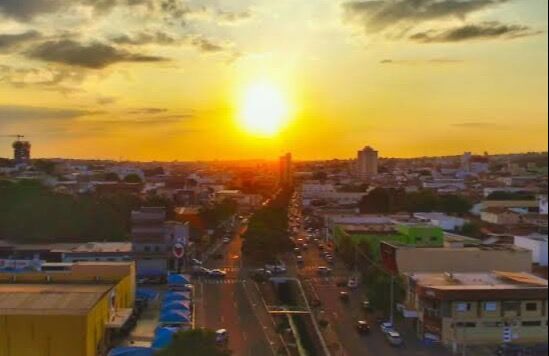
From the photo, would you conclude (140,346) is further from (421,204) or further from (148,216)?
(421,204)

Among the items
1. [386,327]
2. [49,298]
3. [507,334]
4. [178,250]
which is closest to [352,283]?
[386,327]

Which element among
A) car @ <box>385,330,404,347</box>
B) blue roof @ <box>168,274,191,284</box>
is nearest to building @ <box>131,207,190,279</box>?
blue roof @ <box>168,274,191,284</box>

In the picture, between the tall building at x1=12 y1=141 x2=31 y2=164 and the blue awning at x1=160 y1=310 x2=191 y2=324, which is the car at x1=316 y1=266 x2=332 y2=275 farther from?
the tall building at x1=12 y1=141 x2=31 y2=164

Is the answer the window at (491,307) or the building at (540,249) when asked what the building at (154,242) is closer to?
the window at (491,307)

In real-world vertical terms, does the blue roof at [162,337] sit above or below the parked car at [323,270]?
above

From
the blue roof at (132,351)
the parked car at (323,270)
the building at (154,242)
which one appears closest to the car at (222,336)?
the blue roof at (132,351)

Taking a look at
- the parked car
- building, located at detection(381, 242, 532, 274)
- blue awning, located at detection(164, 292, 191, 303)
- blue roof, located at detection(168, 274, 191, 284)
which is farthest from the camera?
the parked car
